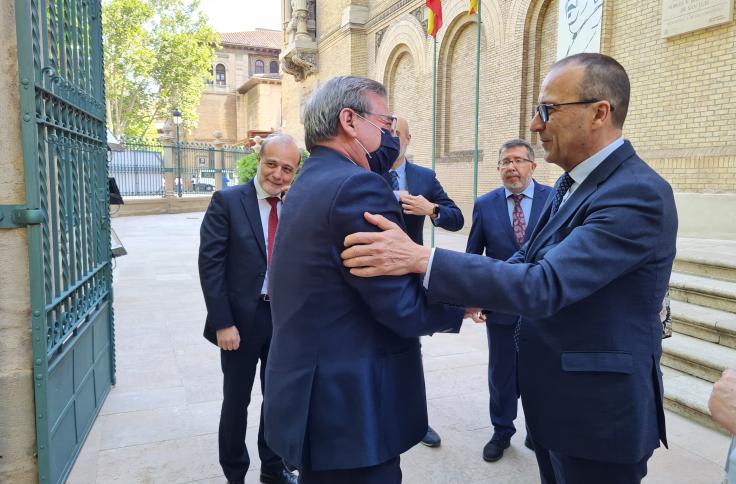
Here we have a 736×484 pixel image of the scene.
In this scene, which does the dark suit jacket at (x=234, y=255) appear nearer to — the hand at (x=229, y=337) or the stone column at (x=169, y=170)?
the hand at (x=229, y=337)

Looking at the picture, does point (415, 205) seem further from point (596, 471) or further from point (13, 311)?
point (13, 311)

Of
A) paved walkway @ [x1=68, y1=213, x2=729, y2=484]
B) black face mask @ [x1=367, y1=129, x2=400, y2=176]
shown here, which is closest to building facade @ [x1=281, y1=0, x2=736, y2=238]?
paved walkway @ [x1=68, y1=213, x2=729, y2=484]

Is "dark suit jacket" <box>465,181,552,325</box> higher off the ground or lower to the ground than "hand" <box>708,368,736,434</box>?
higher

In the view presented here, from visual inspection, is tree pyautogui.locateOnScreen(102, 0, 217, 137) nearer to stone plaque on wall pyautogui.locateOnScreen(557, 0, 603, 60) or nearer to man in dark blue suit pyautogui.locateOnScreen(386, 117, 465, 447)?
stone plaque on wall pyautogui.locateOnScreen(557, 0, 603, 60)

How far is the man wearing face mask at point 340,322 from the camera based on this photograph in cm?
162

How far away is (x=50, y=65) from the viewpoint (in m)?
3.14

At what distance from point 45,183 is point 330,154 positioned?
6.01ft

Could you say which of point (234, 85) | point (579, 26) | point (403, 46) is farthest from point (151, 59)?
point (579, 26)

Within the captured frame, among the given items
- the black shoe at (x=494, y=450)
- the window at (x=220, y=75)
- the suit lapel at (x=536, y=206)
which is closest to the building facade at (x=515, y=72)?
the suit lapel at (x=536, y=206)

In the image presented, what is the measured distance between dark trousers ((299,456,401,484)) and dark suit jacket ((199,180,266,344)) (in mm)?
1382

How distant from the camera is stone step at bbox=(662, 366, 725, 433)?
161 inches

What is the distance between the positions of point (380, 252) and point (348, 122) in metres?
A: 0.47

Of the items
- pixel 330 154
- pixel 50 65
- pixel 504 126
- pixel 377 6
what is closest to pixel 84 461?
pixel 50 65

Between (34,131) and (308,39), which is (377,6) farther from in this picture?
(34,131)
